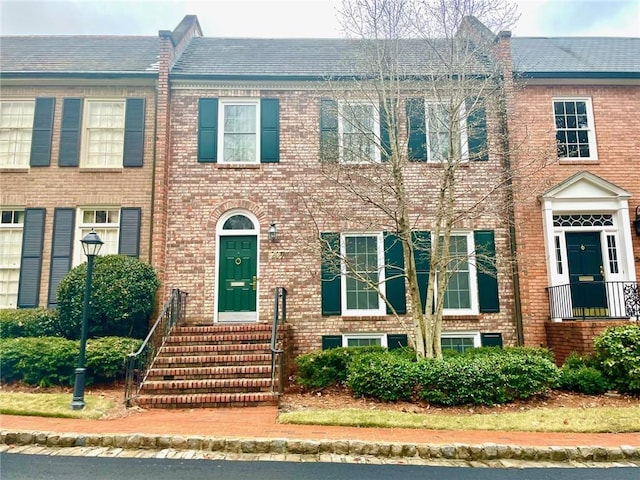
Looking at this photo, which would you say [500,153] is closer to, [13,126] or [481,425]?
[481,425]

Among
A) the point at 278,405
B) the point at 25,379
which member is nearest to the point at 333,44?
the point at 278,405

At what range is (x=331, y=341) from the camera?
10438mm

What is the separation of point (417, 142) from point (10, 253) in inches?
395

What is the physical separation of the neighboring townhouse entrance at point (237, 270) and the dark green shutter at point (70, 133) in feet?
13.0

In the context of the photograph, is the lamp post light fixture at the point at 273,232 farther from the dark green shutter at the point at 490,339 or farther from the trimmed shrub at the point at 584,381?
the trimmed shrub at the point at 584,381

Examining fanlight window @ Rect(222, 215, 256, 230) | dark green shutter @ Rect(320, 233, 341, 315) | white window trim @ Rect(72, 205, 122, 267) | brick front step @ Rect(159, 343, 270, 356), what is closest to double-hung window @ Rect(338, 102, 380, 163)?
dark green shutter @ Rect(320, 233, 341, 315)

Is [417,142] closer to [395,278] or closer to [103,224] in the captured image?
[395,278]

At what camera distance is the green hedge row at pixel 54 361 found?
28.3 ft

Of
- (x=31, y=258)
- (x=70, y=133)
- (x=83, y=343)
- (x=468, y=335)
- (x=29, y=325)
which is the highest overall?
(x=70, y=133)

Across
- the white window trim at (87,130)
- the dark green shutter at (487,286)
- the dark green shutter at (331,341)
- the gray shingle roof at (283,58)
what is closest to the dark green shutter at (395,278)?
the dark green shutter at (331,341)

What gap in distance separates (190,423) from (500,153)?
328 inches

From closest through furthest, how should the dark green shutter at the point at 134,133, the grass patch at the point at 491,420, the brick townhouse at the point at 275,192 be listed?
the grass patch at the point at 491,420, the brick townhouse at the point at 275,192, the dark green shutter at the point at 134,133

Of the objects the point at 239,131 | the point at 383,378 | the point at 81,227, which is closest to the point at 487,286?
the point at 383,378

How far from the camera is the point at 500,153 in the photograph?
1030 centimetres
